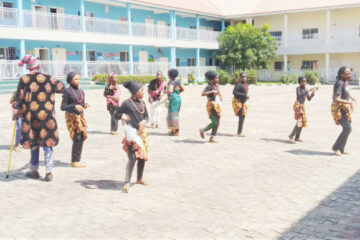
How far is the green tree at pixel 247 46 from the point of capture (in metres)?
33.6

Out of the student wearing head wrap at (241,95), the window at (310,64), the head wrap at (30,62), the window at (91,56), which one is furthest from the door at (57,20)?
the window at (310,64)

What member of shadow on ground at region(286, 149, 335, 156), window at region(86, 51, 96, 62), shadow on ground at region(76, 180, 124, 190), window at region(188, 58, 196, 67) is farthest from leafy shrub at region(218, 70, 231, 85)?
shadow on ground at region(76, 180, 124, 190)

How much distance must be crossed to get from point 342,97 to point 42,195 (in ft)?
17.7

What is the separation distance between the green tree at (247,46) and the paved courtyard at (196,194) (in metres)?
25.4

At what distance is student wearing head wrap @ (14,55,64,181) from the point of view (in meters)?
5.80

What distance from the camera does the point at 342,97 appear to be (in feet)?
23.7

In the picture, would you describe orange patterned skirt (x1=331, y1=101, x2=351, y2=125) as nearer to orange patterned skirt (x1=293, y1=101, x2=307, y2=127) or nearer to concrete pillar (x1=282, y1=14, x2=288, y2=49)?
orange patterned skirt (x1=293, y1=101, x2=307, y2=127)

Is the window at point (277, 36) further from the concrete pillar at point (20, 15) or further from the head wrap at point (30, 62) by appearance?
the head wrap at point (30, 62)

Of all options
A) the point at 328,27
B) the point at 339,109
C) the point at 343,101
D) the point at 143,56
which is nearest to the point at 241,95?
the point at 339,109

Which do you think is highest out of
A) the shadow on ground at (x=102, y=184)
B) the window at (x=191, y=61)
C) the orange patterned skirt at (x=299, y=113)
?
the window at (x=191, y=61)

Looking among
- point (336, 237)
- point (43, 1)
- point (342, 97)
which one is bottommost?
point (336, 237)

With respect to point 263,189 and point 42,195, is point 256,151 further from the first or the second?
point 42,195

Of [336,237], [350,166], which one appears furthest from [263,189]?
[350,166]

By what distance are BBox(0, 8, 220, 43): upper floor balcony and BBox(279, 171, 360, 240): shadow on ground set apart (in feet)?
71.0
